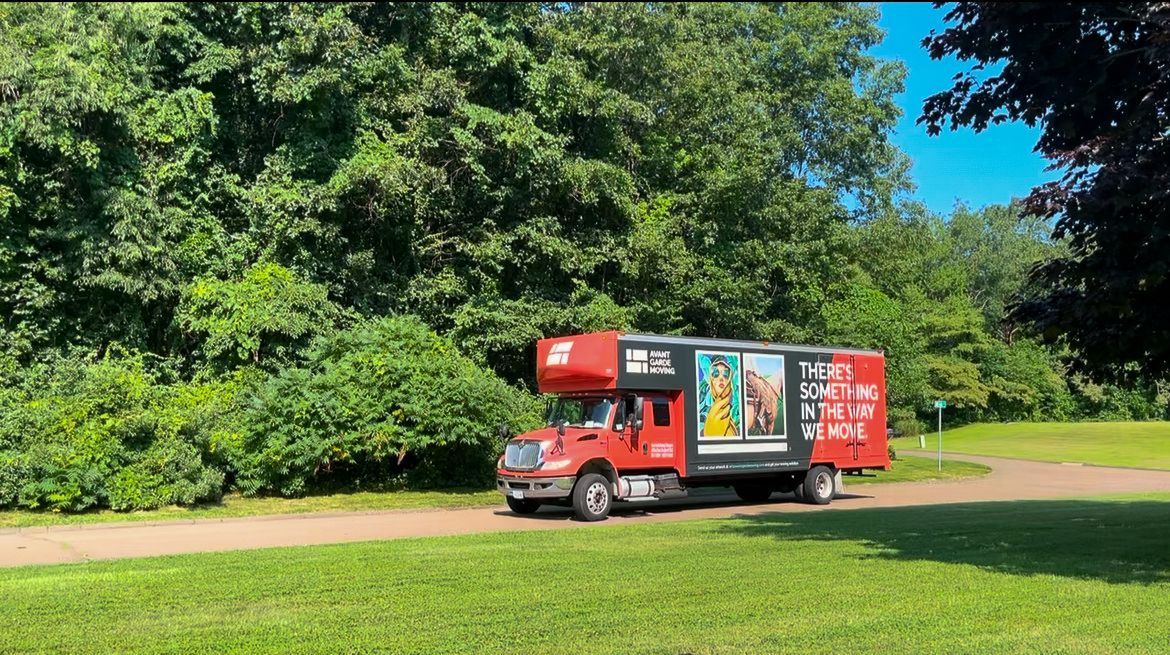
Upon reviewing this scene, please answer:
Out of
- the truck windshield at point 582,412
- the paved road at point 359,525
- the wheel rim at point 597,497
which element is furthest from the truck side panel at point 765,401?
the wheel rim at point 597,497

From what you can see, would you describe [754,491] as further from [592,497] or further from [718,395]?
[592,497]

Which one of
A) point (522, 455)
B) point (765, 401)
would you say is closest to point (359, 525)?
point (522, 455)

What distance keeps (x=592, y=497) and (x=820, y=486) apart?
691 cm

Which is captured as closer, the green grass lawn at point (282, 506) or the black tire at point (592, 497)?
the black tire at point (592, 497)

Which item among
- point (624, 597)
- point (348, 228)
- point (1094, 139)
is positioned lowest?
point (624, 597)

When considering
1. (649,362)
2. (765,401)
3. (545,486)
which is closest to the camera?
(545,486)

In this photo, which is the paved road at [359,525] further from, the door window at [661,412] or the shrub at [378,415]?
the shrub at [378,415]

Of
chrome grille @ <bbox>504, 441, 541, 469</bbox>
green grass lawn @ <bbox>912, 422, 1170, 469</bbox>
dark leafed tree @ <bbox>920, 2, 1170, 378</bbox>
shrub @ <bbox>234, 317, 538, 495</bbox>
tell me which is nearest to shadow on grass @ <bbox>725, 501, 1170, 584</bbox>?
dark leafed tree @ <bbox>920, 2, 1170, 378</bbox>

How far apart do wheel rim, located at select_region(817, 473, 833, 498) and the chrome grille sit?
7.75 m

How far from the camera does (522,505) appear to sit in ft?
64.8

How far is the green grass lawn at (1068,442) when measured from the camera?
4783 cm

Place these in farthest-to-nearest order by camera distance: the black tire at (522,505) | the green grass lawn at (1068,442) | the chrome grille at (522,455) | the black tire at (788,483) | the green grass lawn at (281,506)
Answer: the green grass lawn at (1068,442), the black tire at (788,483), the black tire at (522,505), the green grass lawn at (281,506), the chrome grille at (522,455)

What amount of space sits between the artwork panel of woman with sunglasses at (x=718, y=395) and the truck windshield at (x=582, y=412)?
7.68 ft

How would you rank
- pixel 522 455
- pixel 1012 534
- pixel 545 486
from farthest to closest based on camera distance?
pixel 522 455 < pixel 545 486 < pixel 1012 534
